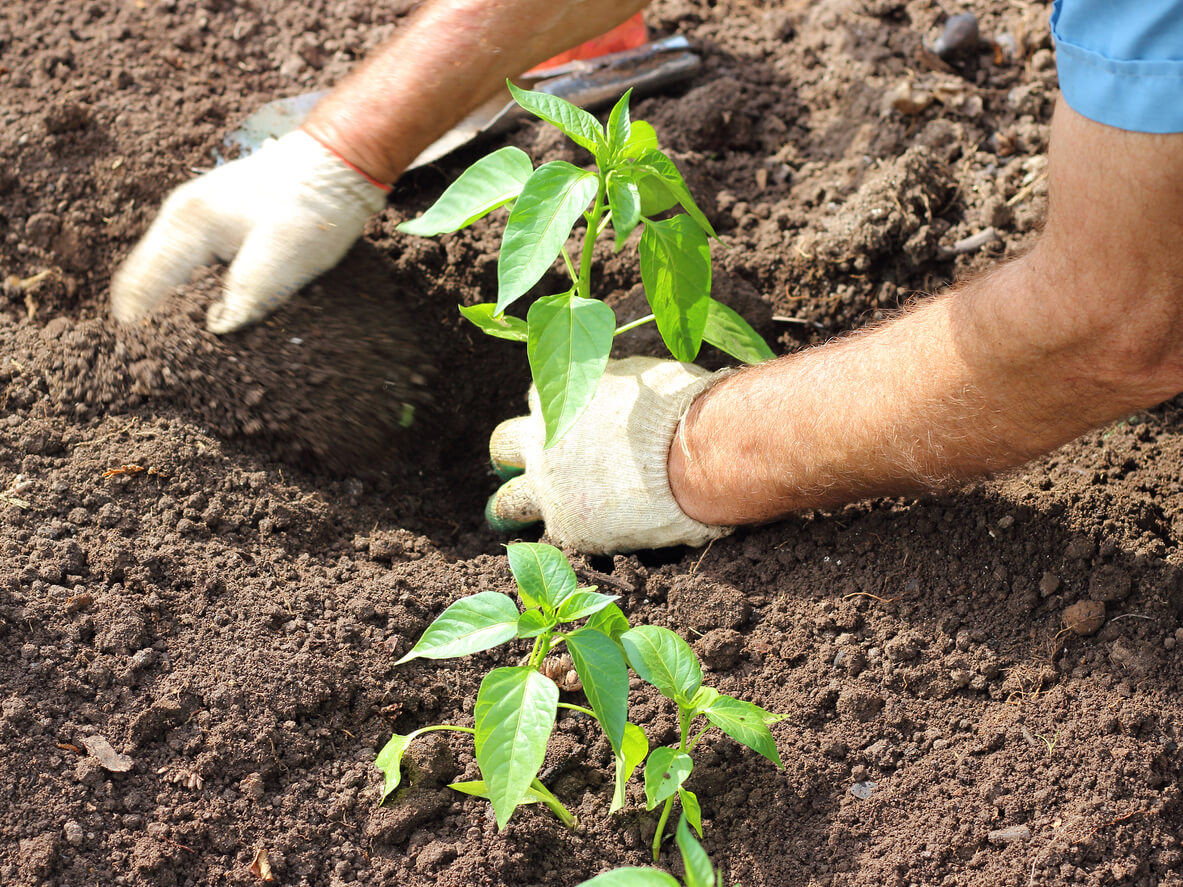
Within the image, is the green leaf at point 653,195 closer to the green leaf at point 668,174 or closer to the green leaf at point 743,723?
the green leaf at point 668,174

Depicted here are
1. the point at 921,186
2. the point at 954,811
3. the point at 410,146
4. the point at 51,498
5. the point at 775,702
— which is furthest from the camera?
the point at 921,186

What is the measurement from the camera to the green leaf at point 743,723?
1475mm

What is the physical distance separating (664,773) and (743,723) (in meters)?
0.15

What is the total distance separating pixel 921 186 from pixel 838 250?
0.28 metres

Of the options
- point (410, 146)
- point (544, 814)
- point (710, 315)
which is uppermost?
point (410, 146)

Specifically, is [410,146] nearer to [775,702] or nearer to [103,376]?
[103,376]

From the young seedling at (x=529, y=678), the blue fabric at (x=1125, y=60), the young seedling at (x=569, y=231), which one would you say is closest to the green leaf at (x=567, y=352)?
the young seedling at (x=569, y=231)

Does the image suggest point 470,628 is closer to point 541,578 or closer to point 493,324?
point 541,578

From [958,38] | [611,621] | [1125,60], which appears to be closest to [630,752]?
[611,621]

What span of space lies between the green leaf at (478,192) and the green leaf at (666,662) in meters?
0.80

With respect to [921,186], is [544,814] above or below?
below

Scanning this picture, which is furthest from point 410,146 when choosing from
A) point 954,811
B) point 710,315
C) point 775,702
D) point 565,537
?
point 954,811

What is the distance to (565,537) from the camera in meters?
2.12

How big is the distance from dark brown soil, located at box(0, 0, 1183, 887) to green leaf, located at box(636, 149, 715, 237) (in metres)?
0.58
